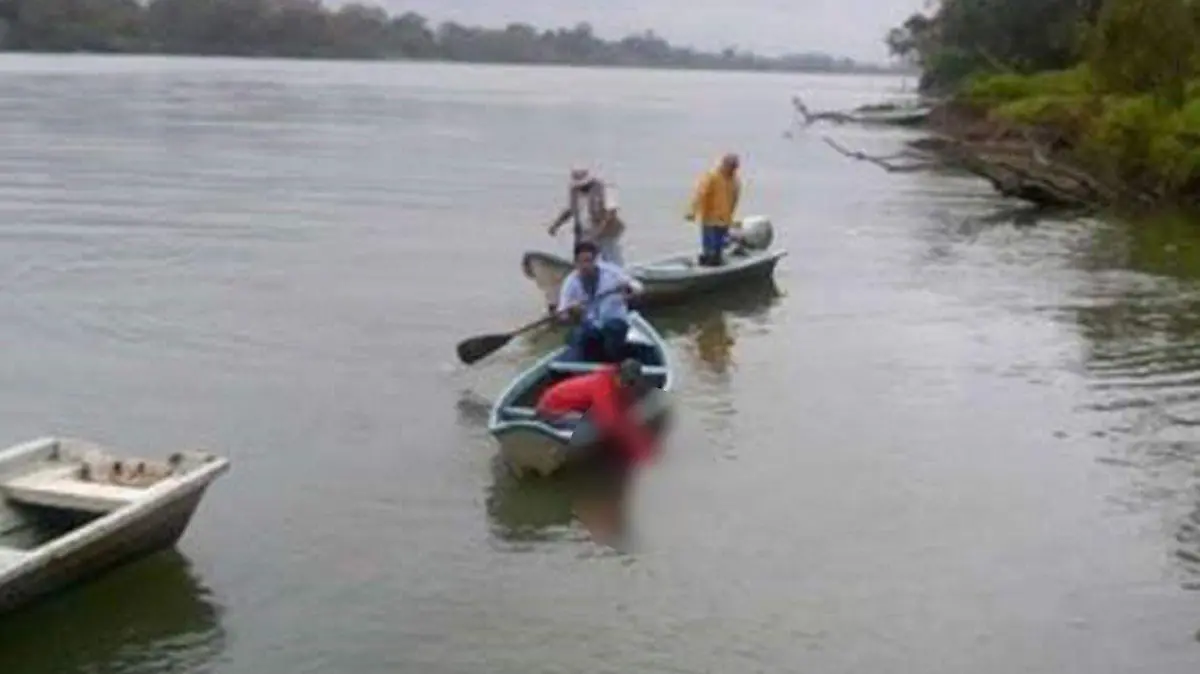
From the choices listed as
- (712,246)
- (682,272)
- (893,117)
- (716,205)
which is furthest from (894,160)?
(682,272)

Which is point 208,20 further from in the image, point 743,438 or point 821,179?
point 743,438

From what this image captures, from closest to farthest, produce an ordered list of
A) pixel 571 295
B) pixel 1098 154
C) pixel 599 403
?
pixel 599 403 → pixel 571 295 → pixel 1098 154

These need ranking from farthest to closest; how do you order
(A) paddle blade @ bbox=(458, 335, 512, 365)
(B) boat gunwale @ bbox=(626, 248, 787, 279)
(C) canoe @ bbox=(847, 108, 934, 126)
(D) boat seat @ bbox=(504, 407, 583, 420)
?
(C) canoe @ bbox=(847, 108, 934, 126) < (B) boat gunwale @ bbox=(626, 248, 787, 279) < (A) paddle blade @ bbox=(458, 335, 512, 365) < (D) boat seat @ bbox=(504, 407, 583, 420)

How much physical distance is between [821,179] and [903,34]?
57829 mm

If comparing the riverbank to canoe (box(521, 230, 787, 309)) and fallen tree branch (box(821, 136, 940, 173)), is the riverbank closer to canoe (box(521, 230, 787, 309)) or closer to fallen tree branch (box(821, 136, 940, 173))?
fallen tree branch (box(821, 136, 940, 173))

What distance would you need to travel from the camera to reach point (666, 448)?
17219mm

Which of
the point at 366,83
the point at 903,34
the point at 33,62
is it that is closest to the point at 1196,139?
the point at 903,34

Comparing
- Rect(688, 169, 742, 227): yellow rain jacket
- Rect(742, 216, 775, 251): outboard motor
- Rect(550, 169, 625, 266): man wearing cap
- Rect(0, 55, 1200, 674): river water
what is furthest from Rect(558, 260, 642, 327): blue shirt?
Rect(742, 216, 775, 251): outboard motor

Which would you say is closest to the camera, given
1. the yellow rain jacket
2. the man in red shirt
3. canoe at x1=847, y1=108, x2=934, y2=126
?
the man in red shirt

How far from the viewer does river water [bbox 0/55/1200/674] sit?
12.3 metres

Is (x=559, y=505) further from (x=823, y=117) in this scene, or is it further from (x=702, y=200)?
(x=823, y=117)

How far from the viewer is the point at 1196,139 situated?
40.4 metres

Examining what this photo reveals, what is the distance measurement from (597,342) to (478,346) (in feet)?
8.87

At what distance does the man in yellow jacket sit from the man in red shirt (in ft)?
30.0
